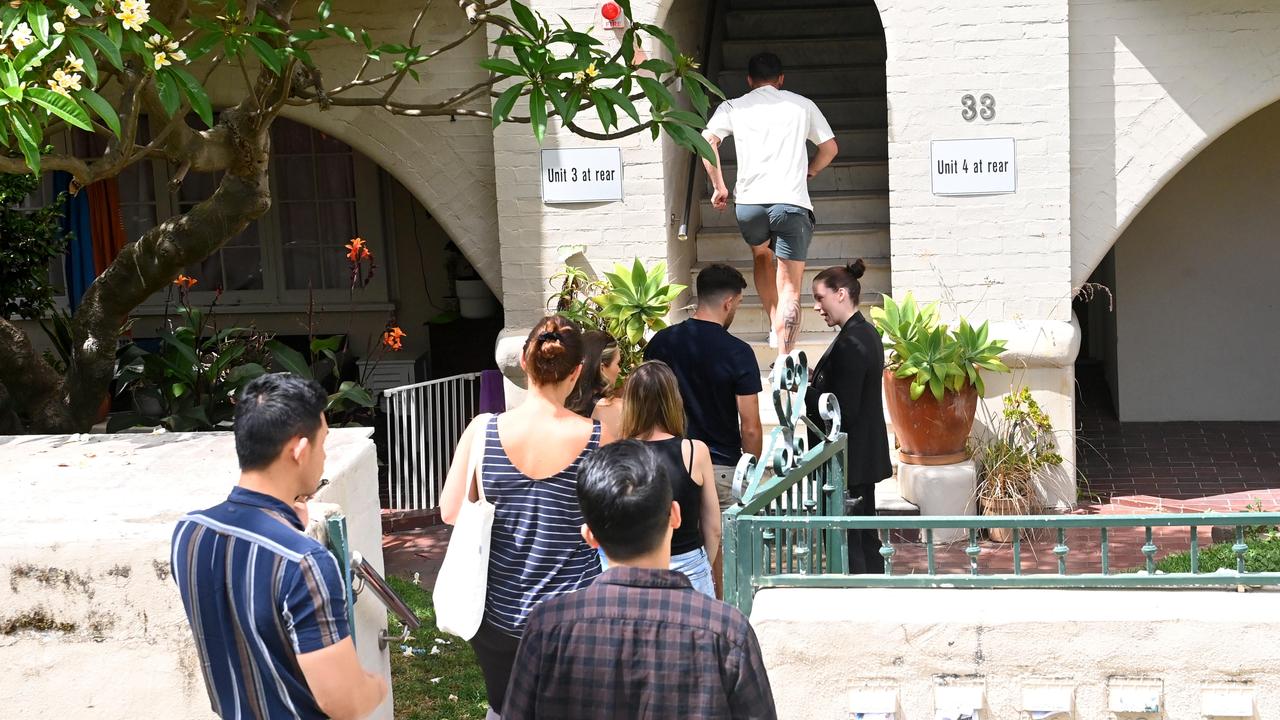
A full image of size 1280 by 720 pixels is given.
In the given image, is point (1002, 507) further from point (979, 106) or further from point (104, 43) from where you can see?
point (104, 43)

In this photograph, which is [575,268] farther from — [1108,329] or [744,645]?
[744,645]

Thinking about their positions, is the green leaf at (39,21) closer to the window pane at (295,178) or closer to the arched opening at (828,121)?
the arched opening at (828,121)

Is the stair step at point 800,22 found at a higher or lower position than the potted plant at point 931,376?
higher

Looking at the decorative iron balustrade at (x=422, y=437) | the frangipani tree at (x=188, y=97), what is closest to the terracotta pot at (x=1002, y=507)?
the frangipani tree at (x=188, y=97)

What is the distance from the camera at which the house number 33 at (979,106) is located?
8336 mm

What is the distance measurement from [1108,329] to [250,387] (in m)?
9.72

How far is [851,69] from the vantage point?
421 inches

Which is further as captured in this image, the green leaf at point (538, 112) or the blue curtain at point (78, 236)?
the blue curtain at point (78, 236)

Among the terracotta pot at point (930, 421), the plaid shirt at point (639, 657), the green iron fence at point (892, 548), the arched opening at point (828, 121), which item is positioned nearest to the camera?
the plaid shirt at point (639, 657)

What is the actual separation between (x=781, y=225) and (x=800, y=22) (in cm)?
382

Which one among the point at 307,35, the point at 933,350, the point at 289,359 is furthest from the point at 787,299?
the point at 307,35

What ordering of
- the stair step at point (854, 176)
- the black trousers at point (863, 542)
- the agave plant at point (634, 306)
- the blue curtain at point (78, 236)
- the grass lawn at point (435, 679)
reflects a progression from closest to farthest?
1. the grass lawn at point (435, 679)
2. the black trousers at point (863, 542)
3. the agave plant at point (634, 306)
4. the stair step at point (854, 176)
5. the blue curtain at point (78, 236)

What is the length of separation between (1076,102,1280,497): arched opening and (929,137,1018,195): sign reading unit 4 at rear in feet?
9.38

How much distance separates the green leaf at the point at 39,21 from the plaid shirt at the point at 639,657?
8.69ft
